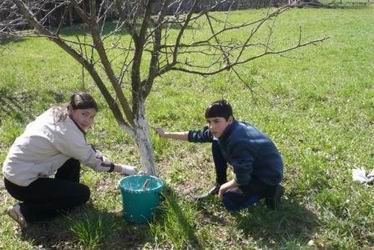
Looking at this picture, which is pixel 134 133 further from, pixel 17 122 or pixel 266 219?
pixel 17 122

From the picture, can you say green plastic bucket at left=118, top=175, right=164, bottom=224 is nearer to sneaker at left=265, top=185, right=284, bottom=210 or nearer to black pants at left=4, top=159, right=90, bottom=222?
black pants at left=4, top=159, right=90, bottom=222

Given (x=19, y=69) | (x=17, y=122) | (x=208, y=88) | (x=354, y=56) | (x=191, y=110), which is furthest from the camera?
(x=354, y=56)

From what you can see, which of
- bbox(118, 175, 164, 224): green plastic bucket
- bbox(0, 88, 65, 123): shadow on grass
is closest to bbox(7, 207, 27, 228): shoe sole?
bbox(118, 175, 164, 224): green plastic bucket

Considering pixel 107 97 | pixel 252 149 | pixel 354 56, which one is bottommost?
pixel 354 56

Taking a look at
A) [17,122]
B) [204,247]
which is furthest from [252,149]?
[17,122]

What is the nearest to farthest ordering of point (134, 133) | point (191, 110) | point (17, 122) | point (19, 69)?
point (134, 133) < point (17, 122) < point (191, 110) < point (19, 69)

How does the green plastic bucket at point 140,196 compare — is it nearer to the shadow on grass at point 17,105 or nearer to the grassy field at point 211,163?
the grassy field at point 211,163

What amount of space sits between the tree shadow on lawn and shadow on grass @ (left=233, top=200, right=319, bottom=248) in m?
0.81

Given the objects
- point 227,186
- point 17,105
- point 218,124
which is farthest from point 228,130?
point 17,105

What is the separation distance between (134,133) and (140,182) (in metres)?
0.46

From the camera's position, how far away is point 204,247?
3746mm

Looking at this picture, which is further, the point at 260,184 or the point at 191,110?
the point at 191,110

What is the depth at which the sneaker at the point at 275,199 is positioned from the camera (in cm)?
417

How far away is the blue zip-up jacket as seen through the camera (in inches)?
156
